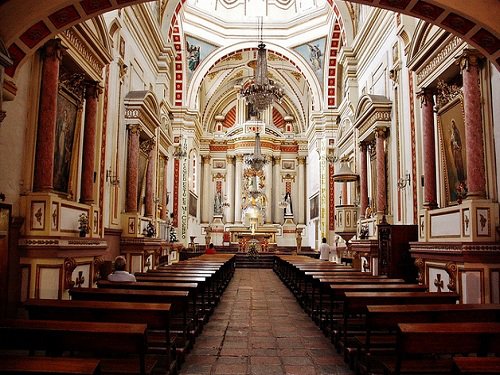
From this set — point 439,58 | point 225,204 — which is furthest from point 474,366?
point 225,204

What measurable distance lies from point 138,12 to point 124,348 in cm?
1102

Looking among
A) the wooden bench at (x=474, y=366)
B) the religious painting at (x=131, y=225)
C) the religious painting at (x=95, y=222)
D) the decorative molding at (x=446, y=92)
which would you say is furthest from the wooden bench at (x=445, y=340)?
the religious painting at (x=131, y=225)

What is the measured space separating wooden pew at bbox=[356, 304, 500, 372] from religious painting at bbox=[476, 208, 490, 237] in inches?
96.9

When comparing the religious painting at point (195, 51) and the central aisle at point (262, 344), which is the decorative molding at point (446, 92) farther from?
the religious painting at point (195, 51)

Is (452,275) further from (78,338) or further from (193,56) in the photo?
(193,56)

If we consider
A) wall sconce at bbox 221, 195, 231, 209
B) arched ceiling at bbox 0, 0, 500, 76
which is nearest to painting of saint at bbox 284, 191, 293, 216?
wall sconce at bbox 221, 195, 231, 209

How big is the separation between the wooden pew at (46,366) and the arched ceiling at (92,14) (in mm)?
3618

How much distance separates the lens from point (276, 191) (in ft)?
95.3

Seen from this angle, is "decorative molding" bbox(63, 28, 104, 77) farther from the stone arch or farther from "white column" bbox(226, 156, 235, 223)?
"white column" bbox(226, 156, 235, 223)

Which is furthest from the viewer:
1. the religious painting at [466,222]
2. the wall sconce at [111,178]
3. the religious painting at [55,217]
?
the wall sconce at [111,178]

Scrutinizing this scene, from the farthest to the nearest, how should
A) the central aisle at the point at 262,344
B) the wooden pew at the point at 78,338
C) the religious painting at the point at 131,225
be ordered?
the religious painting at the point at 131,225, the central aisle at the point at 262,344, the wooden pew at the point at 78,338

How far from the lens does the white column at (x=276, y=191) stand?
28938 mm

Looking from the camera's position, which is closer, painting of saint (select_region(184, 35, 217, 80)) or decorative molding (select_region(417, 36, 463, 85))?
decorative molding (select_region(417, 36, 463, 85))

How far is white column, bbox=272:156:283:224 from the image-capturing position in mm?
28938
